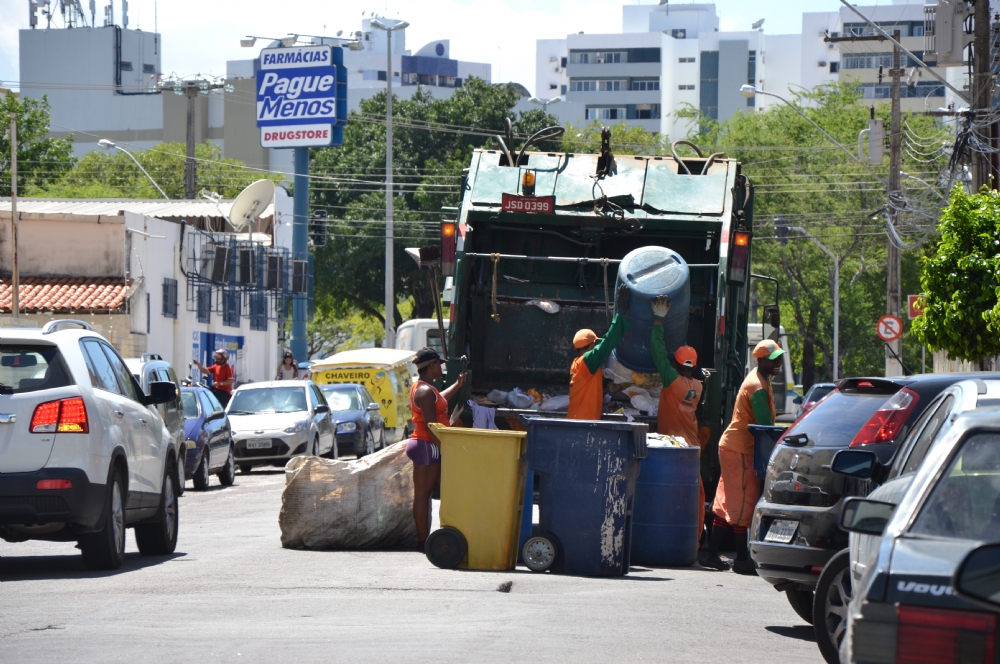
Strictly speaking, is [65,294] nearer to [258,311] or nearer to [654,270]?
[258,311]

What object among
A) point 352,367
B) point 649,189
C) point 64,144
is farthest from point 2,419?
point 64,144

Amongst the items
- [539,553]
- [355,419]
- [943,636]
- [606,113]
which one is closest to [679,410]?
[539,553]

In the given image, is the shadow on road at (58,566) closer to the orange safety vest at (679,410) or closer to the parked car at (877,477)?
the orange safety vest at (679,410)

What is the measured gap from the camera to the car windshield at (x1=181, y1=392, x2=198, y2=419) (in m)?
20.3

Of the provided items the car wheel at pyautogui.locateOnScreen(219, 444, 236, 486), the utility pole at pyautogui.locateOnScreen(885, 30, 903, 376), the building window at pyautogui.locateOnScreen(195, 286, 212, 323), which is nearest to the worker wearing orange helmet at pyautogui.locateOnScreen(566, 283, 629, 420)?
the car wheel at pyautogui.locateOnScreen(219, 444, 236, 486)

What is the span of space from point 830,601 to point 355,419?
2016 cm

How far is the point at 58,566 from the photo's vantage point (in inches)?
427

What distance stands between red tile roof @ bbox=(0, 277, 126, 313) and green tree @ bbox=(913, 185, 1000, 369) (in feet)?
64.1

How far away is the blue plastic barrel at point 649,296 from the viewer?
472 inches

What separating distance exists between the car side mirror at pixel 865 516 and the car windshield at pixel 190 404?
16368 mm

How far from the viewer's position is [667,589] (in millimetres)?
9664

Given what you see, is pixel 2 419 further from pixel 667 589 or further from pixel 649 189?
pixel 649 189

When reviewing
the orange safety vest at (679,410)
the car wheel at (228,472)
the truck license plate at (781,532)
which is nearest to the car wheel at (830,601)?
the truck license plate at (781,532)

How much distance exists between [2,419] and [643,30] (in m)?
124
